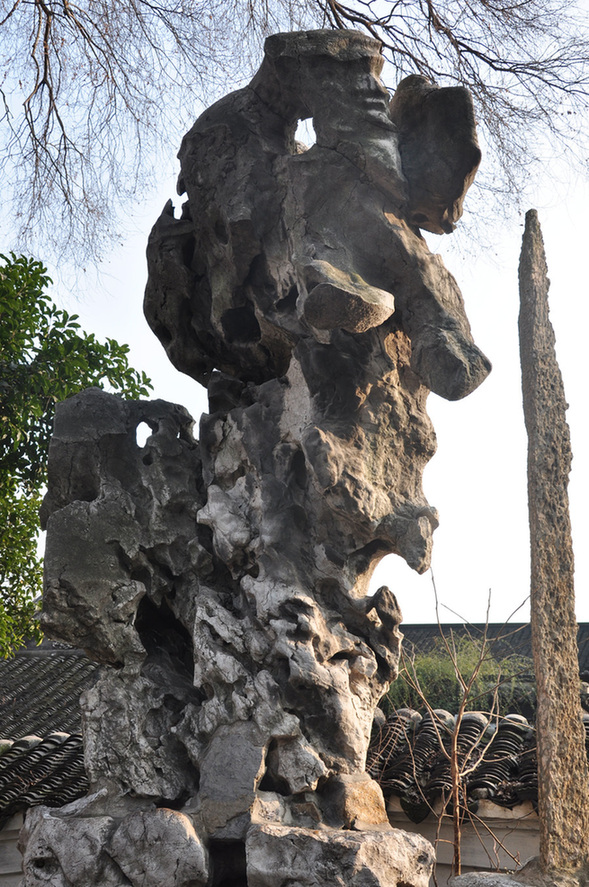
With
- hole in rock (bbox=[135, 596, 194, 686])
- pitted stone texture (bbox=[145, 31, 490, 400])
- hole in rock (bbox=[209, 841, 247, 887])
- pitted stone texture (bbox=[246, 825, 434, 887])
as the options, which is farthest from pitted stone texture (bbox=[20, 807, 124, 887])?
pitted stone texture (bbox=[145, 31, 490, 400])

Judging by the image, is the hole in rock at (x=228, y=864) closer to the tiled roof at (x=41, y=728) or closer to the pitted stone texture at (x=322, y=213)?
the tiled roof at (x=41, y=728)

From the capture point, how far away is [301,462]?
11.3 ft

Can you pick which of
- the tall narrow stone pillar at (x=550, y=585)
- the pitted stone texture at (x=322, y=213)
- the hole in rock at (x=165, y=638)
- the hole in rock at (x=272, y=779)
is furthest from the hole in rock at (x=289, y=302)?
the hole in rock at (x=272, y=779)

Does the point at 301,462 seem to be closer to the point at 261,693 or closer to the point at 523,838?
the point at 261,693

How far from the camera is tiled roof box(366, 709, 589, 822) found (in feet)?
13.4

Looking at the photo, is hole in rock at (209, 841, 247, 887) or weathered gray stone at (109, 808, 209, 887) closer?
weathered gray stone at (109, 808, 209, 887)

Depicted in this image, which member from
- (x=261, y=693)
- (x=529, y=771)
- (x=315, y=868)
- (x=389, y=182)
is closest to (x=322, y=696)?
(x=261, y=693)

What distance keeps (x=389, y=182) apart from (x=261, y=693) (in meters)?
1.95

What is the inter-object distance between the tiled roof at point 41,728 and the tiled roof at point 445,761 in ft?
4.92

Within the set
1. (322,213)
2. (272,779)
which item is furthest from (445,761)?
(322,213)

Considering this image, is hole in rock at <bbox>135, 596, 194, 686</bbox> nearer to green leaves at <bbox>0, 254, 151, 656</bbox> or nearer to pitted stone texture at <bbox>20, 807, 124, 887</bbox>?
pitted stone texture at <bbox>20, 807, 124, 887</bbox>

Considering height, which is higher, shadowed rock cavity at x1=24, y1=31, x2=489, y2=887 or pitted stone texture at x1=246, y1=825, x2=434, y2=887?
shadowed rock cavity at x1=24, y1=31, x2=489, y2=887

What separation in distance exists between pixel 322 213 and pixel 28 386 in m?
3.07

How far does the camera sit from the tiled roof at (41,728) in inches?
195
